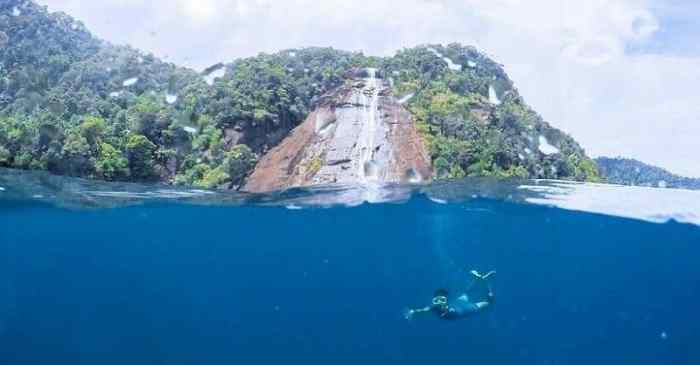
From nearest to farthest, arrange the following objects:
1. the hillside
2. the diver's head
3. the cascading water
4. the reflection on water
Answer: the diver's head
the hillside
the cascading water
the reflection on water

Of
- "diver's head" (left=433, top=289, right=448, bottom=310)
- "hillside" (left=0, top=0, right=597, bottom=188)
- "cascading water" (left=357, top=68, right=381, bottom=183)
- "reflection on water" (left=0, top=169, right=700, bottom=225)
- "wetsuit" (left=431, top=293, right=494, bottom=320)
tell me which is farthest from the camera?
"reflection on water" (left=0, top=169, right=700, bottom=225)

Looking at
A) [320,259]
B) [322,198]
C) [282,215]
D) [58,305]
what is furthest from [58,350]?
[322,198]

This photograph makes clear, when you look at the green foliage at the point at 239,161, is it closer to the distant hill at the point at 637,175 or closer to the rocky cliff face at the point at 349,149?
the rocky cliff face at the point at 349,149

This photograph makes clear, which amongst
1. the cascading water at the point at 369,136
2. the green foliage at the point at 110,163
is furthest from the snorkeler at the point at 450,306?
the green foliage at the point at 110,163

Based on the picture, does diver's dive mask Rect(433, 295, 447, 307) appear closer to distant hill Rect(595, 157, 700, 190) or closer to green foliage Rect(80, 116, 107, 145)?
distant hill Rect(595, 157, 700, 190)

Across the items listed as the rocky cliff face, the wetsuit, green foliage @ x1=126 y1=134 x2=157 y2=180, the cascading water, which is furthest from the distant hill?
green foliage @ x1=126 y1=134 x2=157 y2=180

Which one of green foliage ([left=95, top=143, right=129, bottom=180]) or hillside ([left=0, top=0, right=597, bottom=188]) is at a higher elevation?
hillside ([left=0, top=0, right=597, bottom=188])
